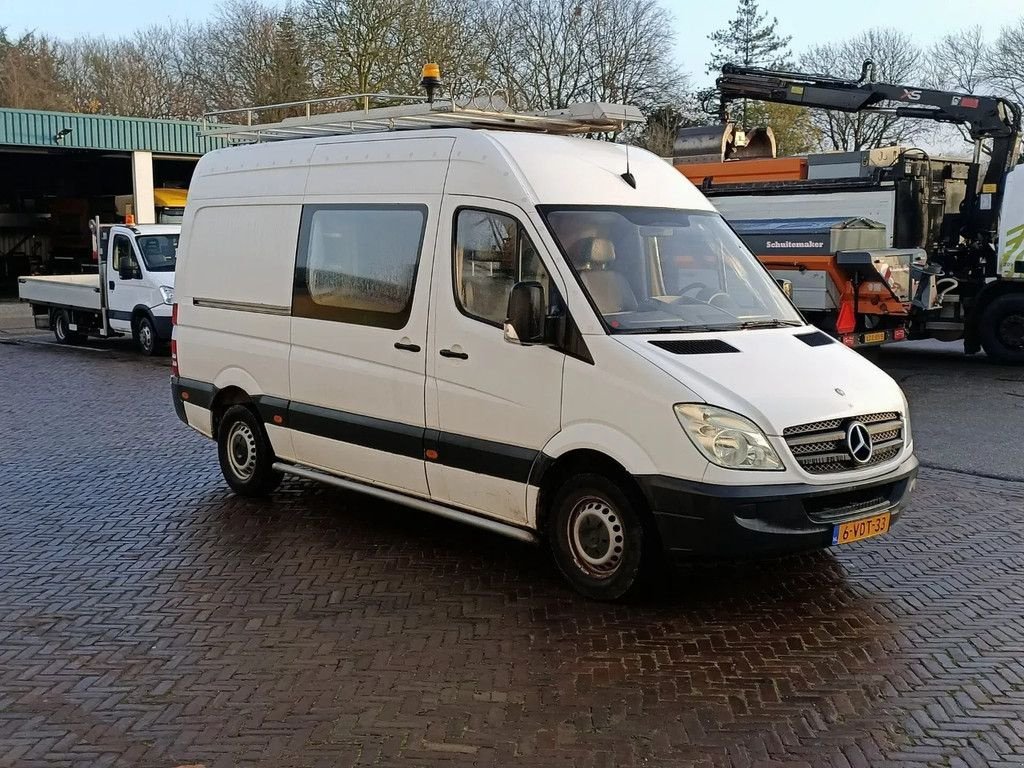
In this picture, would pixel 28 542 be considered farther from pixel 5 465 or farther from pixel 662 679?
pixel 662 679

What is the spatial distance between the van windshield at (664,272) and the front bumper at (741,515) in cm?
94

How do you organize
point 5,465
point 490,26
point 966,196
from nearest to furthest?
point 5,465 → point 966,196 → point 490,26

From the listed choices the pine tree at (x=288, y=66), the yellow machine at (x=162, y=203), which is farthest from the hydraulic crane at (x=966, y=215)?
the pine tree at (x=288, y=66)

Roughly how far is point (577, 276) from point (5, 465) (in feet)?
19.7

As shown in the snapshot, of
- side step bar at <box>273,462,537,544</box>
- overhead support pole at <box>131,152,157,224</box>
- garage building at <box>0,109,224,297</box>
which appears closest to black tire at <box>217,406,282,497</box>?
side step bar at <box>273,462,537,544</box>

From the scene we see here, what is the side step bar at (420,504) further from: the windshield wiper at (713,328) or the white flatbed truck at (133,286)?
the white flatbed truck at (133,286)

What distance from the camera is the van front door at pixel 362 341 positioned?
6359mm

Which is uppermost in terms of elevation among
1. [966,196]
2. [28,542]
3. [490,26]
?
[490,26]

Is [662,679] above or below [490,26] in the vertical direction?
below

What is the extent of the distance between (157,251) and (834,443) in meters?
14.4

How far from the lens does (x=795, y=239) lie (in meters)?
14.7

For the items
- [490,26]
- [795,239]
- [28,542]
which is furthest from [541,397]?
[490,26]

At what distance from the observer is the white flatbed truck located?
1720 centimetres

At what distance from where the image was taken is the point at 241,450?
7.96 metres
